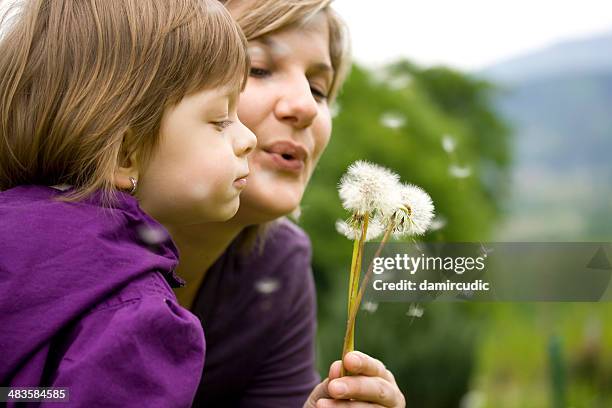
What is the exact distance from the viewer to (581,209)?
13906 mm

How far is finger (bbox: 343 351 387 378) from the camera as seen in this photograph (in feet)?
4.39

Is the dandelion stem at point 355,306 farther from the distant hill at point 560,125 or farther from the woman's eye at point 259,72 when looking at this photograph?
the distant hill at point 560,125

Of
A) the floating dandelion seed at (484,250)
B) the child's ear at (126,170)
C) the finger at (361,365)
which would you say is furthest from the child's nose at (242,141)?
the floating dandelion seed at (484,250)

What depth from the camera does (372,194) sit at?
4.31 ft

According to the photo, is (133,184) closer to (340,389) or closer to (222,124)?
(222,124)

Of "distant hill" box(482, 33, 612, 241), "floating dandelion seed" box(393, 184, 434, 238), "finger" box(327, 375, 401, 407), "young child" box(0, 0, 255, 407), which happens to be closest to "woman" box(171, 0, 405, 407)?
"finger" box(327, 375, 401, 407)

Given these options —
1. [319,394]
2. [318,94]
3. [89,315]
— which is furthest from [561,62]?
[89,315]

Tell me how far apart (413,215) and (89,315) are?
539 millimetres

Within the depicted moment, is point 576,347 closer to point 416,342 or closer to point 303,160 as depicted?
point 416,342

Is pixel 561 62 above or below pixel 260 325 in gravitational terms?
above

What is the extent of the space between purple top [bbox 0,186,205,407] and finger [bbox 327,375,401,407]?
0.25 metres

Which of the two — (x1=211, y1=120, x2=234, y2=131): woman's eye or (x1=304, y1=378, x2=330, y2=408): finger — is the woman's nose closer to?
(x1=211, y1=120, x2=234, y2=131): woman's eye

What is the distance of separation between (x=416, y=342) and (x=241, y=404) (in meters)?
2.23

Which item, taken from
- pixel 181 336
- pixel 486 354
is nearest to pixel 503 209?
pixel 486 354
